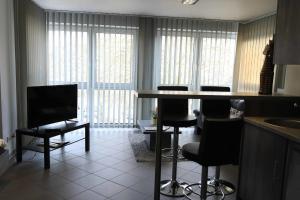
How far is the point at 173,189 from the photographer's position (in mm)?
2984

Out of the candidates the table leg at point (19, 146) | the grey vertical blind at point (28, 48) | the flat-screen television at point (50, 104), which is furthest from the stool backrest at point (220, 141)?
the grey vertical blind at point (28, 48)

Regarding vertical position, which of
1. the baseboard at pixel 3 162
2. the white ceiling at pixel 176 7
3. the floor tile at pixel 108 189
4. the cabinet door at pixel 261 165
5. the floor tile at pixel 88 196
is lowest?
the floor tile at pixel 88 196

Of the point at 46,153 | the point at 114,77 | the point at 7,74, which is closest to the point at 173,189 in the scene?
the point at 46,153

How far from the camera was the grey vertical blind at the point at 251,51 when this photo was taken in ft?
17.3

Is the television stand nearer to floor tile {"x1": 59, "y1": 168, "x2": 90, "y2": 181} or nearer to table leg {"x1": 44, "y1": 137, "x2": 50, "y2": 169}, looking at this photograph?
table leg {"x1": 44, "y1": 137, "x2": 50, "y2": 169}

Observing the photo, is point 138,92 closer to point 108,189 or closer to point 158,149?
point 158,149

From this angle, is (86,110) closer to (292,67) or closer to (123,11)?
(123,11)

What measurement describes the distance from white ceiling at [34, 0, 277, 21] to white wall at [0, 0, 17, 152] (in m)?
1.17

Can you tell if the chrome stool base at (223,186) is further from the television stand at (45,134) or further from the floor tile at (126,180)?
the television stand at (45,134)

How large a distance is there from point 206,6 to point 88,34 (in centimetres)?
249

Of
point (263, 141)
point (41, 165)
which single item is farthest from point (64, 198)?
point (263, 141)

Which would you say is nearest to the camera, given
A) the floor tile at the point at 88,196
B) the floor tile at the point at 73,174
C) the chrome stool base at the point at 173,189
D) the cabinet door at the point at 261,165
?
the cabinet door at the point at 261,165

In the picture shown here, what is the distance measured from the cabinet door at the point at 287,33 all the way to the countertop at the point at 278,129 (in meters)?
0.61

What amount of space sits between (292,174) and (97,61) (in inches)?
179
